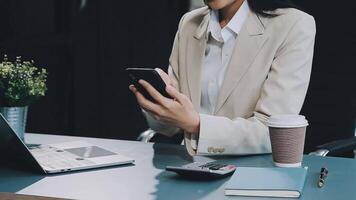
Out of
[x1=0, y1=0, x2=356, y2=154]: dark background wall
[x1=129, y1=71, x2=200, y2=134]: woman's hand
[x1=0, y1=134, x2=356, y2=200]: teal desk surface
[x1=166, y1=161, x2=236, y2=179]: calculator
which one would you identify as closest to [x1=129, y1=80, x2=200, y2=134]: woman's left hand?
[x1=129, y1=71, x2=200, y2=134]: woman's hand

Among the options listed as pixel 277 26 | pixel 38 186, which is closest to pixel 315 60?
pixel 277 26

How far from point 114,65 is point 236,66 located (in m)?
2.01

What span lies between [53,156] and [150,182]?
353mm

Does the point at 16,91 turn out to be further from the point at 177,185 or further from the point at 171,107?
the point at 177,185

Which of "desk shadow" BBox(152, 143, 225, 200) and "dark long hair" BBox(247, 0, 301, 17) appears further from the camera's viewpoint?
"dark long hair" BBox(247, 0, 301, 17)

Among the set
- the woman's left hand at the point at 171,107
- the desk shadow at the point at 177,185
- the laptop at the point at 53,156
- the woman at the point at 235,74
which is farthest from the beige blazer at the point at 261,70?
the laptop at the point at 53,156

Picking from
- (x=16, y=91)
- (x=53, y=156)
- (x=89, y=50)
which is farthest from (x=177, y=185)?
(x=89, y=50)

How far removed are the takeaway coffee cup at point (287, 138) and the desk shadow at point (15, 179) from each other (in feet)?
1.94

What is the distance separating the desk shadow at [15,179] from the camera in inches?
53.9

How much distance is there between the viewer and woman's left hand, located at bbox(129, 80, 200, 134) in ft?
5.21

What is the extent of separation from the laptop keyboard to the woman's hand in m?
0.22

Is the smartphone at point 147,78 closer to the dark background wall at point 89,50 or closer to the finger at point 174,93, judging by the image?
the finger at point 174,93

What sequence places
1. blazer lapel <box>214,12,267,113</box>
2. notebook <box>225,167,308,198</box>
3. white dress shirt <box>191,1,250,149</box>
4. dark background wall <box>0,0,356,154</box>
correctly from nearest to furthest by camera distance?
notebook <box>225,167,308,198</box>, blazer lapel <box>214,12,267,113</box>, white dress shirt <box>191,1,250,149</box>, dark background wall <box>0,0,356,154</box>

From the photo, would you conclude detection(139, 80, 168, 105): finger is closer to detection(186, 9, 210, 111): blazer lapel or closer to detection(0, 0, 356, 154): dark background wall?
detection(186, 9, 210, 111): blazer lapel
